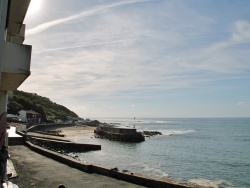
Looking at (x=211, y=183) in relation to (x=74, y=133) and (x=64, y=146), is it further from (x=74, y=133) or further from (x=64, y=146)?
(x=74, y=133)

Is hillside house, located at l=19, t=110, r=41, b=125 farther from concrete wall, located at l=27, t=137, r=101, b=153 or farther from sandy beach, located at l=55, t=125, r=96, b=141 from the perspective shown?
concrete wall, located at l=27, t=137, r=101, b=153

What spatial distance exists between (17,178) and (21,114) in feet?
238

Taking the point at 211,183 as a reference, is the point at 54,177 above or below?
above

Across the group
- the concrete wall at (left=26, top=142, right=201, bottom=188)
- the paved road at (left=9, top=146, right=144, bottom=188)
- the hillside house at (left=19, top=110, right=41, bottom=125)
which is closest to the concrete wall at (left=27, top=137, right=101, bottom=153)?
the paved road at (left=9, top=146, right=144, bottom=188)

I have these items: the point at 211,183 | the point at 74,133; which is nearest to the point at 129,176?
the point at 211,183

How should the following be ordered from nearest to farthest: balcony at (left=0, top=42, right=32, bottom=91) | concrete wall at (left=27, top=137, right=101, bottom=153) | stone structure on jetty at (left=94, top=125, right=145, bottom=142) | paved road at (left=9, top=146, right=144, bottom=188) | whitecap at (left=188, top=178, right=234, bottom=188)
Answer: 1. balcony at (left=0, top=42, right=32, bottom=91)
2. paved road at (left=9, top=146, right=144, bottom=188)
3. whitecap at (left=188, top=178, right=234, bottom=188)
4. concrete wall at (left=27, top=137, right=101, bottom=153)
5. stone structure on jetty at (left=94, top=125, right=145, bottom=142)

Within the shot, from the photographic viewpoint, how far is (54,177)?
524 inches

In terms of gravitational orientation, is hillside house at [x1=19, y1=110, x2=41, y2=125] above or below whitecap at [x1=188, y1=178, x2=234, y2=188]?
above

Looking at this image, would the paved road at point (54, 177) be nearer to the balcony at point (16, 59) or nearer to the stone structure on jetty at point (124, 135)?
the balcony at point (16, 59)

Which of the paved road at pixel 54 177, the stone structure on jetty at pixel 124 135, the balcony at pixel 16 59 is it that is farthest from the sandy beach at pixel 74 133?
the balcony at pixel 16 59

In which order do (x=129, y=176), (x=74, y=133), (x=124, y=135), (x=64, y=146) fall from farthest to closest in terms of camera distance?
(x=74, y=133), (x=124, y=135), (x=64, y=146), (x=129, y=176)

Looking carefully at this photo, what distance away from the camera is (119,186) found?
39.0 ft

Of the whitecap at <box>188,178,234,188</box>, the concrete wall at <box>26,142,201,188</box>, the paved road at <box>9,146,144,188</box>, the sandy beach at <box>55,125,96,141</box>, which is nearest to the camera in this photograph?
the concrete wall at <box>26,142,201,188</box>

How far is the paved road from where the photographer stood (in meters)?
12.0
